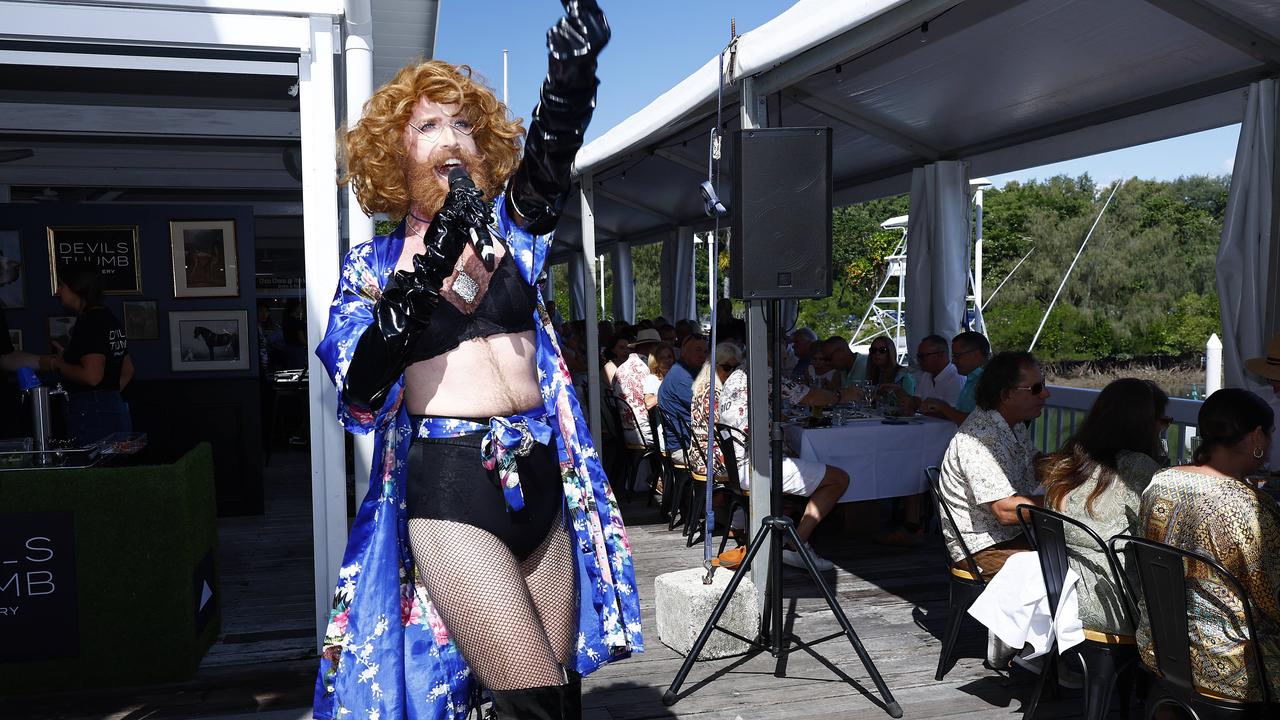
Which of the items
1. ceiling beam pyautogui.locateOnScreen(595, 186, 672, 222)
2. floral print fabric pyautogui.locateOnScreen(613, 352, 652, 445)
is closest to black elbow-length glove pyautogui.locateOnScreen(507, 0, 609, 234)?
floral print fabric pyautogui.locateOnScreen(613, 352, 652, 445)

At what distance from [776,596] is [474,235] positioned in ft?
8.42

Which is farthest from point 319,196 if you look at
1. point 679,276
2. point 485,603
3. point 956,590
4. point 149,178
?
point 679,276

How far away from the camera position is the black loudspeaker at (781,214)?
12.0 feet

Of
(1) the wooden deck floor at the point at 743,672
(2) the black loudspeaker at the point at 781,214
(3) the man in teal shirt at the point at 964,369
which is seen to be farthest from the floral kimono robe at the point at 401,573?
(3) the man in teal shirt at the point at 964,369

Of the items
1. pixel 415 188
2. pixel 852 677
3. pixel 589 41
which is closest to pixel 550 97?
pixel 589 41

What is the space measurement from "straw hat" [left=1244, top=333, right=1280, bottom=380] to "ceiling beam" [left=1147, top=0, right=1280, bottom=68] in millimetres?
1319

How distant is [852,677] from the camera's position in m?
3.68

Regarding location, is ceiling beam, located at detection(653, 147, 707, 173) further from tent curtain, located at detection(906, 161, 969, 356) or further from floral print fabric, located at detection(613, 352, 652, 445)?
tent curtain, located at detection(906, 161, 969, 356)

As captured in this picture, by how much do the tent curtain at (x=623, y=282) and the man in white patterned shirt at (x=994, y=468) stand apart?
11379 millimetres

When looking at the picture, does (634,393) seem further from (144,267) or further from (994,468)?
(994,468)

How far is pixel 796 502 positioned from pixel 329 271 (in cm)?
295

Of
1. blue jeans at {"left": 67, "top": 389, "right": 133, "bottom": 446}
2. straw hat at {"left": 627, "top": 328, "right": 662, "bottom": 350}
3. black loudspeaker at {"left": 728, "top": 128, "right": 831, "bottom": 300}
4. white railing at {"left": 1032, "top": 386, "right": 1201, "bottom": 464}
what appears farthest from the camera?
straw hat at {"left": 627, "top": 328, "right": 662, "bottom": 350}

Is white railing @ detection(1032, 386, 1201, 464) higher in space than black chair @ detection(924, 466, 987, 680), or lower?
higher

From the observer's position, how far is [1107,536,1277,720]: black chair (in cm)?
235
